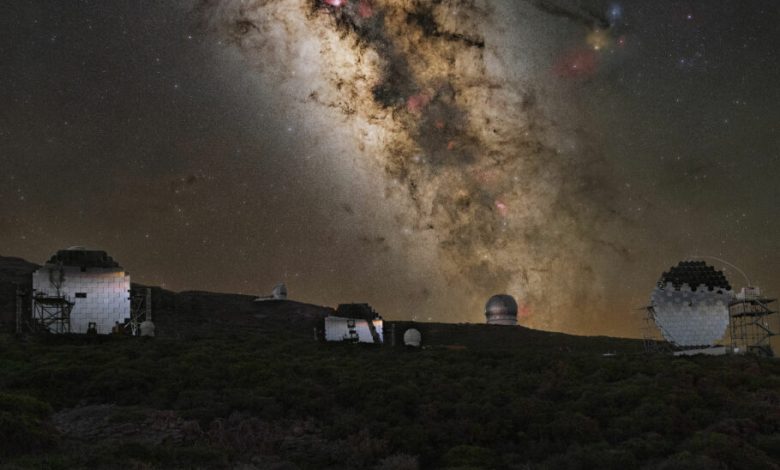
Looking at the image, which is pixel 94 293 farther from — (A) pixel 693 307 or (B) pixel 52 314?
(A) pixel 693 307

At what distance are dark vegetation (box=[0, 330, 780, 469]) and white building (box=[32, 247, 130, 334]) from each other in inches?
274

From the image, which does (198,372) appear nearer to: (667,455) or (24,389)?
(24,389)

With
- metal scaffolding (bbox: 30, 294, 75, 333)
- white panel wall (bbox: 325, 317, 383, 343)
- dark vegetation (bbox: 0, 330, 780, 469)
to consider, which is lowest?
dark vegetation (bbox: 0, 330, 780, 469)

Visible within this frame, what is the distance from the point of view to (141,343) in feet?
129

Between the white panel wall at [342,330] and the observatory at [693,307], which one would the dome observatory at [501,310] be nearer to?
the white panel wall at [342,330]

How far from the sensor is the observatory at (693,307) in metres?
47.9

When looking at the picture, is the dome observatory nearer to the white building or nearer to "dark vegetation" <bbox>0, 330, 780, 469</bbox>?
"dark vegetation" <bbox>0, 330, 780, 469</bbox>

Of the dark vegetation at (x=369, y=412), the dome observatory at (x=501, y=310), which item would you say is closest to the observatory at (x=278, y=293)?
the dome observatory at (x=501, y=310)

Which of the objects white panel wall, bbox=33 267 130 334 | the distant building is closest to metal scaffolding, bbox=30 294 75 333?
white panel wall, bbox=33 267 130 334

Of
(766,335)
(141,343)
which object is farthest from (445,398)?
(766,335)

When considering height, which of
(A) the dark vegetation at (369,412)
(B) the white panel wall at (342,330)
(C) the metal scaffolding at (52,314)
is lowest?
(A) the dark vegetation at (369,412)

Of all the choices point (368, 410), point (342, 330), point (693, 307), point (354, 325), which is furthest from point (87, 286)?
point (693, 307)

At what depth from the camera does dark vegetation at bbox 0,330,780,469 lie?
20391mm

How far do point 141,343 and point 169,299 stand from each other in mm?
38848
